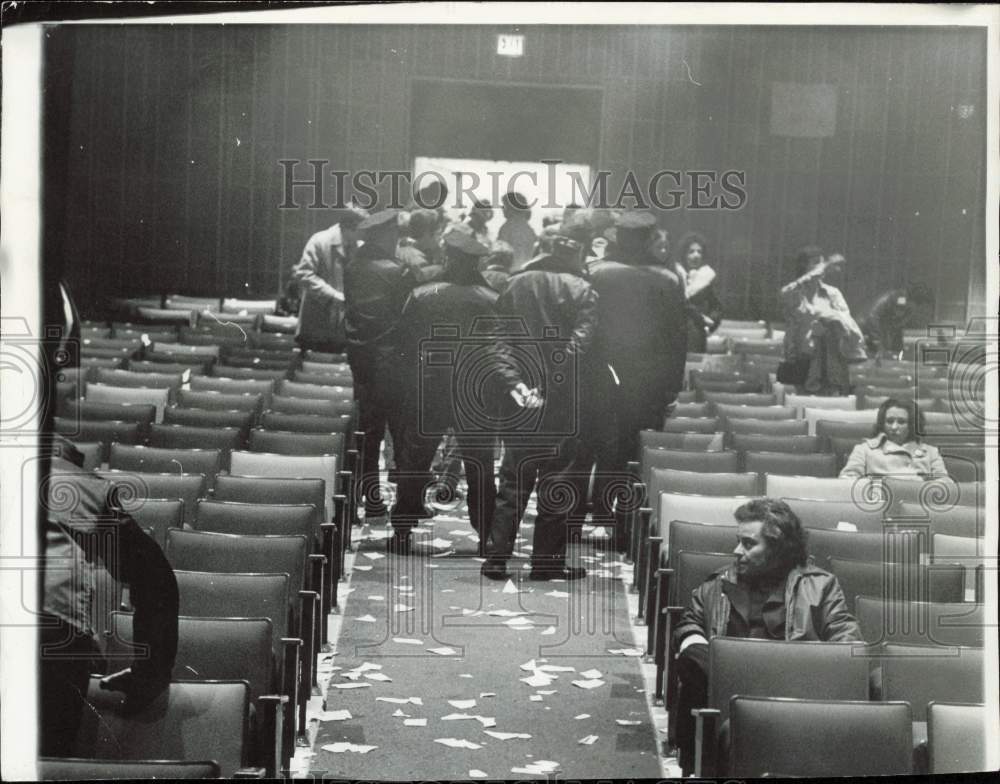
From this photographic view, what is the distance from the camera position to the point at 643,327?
4207 mm

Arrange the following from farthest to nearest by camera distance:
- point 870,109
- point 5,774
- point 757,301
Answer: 1. point 757,301
2. point 870,109
3. point 5,774

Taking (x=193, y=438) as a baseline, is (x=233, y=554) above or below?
below

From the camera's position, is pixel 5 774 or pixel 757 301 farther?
pixel 757 301

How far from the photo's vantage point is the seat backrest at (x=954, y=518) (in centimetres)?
362

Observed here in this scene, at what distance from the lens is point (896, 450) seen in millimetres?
4078

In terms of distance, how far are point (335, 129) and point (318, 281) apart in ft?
2.54

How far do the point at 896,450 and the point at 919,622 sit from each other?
1062 millimetres

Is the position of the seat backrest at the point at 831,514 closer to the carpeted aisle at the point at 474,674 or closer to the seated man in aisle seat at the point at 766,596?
the carpeted aisle at the point at 474,674

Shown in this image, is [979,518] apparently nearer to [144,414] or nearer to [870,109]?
[870,109]

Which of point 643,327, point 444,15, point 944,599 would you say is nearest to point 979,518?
point 944,599

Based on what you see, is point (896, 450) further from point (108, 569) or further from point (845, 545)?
point (108, 569)

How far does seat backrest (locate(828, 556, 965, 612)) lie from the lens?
130 inches

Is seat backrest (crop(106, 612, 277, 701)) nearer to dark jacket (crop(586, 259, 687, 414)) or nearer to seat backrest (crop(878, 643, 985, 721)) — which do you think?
seat backrest (crop(878, 643, 985, 721))

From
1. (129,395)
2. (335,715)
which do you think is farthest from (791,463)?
(129,395)
